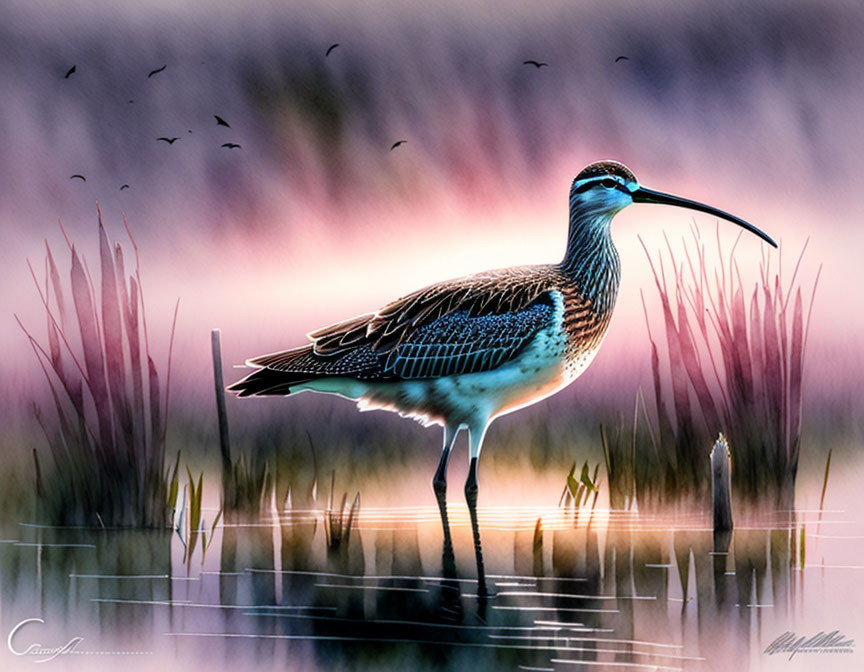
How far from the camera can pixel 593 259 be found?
8352 millimetres

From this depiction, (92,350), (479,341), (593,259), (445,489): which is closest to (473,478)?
(445,489)

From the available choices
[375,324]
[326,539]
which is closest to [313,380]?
[375,324]

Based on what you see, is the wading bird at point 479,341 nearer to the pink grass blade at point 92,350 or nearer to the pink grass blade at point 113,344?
the pink grass blade at point 113,344

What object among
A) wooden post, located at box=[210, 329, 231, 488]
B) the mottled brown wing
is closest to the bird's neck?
the mottled brown wing

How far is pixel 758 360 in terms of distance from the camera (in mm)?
8148

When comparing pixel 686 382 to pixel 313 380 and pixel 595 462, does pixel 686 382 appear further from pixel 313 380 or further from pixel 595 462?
pixel 313 380

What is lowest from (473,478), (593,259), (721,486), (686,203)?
(721,486)

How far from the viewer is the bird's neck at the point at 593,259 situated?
8250 millimetres

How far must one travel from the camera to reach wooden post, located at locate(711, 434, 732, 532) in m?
7.41

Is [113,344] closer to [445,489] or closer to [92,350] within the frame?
[92,350]

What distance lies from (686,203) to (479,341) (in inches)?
66.2
